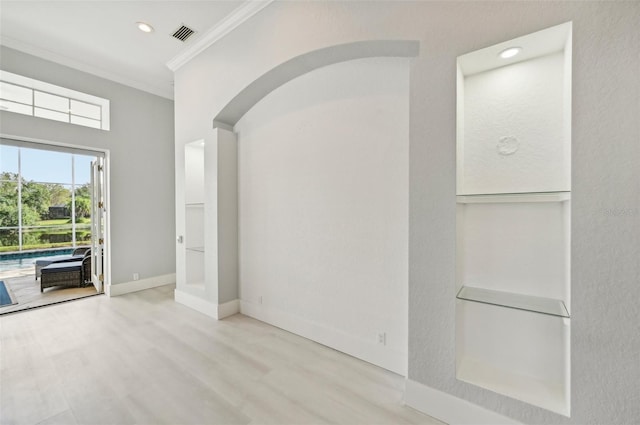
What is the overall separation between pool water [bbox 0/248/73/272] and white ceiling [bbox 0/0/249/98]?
5154 millimetres

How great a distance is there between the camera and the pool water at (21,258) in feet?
20.7

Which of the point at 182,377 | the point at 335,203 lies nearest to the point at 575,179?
the point at 335,203

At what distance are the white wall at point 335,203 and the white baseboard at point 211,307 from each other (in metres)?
0.30

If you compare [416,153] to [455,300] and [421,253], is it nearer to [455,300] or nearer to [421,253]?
[421,253]

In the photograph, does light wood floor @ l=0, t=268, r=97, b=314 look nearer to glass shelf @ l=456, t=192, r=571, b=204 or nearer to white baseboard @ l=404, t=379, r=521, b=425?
white baseboard @ l=404, t=379, r=521, b=425

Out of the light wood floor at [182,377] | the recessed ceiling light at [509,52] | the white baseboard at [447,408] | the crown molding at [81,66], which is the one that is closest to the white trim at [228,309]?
the light wood floor at [182,377]

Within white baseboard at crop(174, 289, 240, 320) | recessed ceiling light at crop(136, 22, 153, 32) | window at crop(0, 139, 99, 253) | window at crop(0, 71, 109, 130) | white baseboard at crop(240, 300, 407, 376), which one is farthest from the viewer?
window at crop(0, 139, 99, 253)

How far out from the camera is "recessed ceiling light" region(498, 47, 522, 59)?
62.6 inches

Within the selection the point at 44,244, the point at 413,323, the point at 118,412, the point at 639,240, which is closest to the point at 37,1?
the point at 118,412

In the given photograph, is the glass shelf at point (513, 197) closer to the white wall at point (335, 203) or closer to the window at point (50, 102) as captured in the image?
the white wall at point (335, 203)

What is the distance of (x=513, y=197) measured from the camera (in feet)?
5.46

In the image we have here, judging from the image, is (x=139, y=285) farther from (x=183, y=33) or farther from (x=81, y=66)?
(x=183, y=33)

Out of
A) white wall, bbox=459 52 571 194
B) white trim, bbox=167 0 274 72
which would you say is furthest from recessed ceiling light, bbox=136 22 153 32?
white wall, bbox=459 52 571 194

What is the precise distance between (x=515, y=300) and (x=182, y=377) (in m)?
2.58
